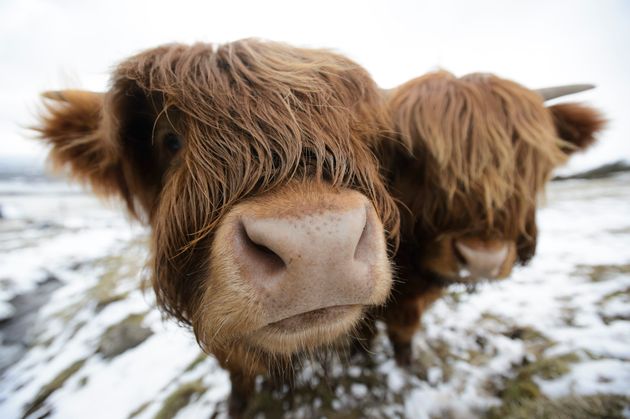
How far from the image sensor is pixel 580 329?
2.28 m

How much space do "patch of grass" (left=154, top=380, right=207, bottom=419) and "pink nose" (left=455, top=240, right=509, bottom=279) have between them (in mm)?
2008

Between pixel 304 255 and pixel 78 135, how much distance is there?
1744 mm

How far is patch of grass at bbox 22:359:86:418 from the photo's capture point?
2211mm

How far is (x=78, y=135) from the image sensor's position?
1.78m

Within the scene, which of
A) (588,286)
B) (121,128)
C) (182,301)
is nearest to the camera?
(182,301)

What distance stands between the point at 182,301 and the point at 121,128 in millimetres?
829

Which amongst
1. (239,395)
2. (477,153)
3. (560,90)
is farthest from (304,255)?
(560,90)

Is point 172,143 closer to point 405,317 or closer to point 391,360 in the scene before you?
point 405,317

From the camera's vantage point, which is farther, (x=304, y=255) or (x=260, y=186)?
(x=260, y=186)

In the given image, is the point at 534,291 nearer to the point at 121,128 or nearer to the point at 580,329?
the point at 580,329

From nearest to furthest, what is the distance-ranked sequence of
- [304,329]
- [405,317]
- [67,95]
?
[304,329]
[67,95]
[405,317]

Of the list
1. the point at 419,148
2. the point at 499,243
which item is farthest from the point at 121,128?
the point at 499,243

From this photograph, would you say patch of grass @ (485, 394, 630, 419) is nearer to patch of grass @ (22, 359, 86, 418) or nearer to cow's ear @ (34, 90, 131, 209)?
cow's ear @ (34, 90, 131, 209)

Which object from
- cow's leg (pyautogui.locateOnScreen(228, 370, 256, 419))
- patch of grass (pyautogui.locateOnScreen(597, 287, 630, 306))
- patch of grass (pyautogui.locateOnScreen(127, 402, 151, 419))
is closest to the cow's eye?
cow's leg (pyautogui.locateOnScreen(228, 370, 256, 419))
